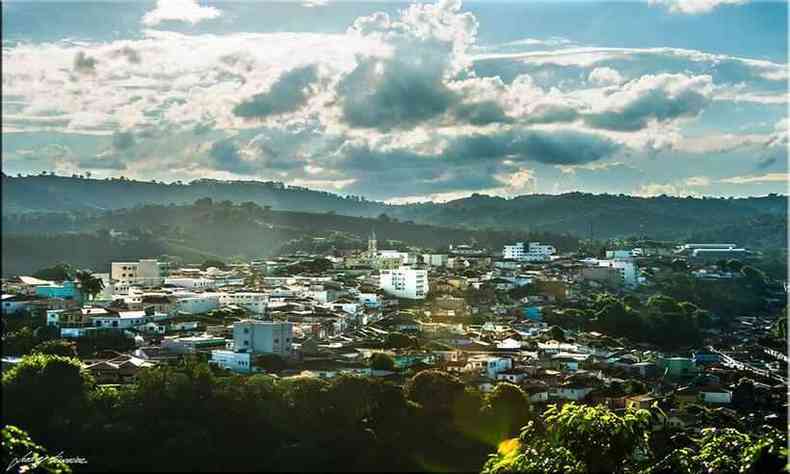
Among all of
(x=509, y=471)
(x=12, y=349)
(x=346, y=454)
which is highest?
(x=509, y=471)

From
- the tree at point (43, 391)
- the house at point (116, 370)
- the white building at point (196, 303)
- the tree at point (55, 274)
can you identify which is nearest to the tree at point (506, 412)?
the house at point (116, 370)

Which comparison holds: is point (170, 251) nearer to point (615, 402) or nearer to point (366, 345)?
point (366, 345)

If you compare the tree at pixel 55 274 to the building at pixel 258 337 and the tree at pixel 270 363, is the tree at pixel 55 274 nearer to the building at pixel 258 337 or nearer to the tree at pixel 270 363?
the building at pixel 258 337

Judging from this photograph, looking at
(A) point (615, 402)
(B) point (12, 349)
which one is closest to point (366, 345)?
(A) point (615, 402)

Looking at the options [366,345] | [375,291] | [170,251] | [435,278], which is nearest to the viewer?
[366,345]

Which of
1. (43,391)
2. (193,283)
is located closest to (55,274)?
(193,283)

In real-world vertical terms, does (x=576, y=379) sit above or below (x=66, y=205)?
below

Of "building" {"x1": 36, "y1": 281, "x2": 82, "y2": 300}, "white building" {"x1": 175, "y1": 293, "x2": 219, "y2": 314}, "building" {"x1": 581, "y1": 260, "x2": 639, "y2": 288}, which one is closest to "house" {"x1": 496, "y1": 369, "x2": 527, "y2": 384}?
"white building" {"x1": 175, "y1": 293, "x2": 219, "y2": 314}

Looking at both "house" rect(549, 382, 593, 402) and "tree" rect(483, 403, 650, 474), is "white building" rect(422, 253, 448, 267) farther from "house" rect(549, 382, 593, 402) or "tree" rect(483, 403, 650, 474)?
"tree" rect(483, 403, 650, 474)
